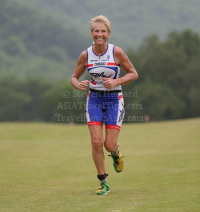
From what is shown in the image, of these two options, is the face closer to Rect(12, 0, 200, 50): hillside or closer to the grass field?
the grass field

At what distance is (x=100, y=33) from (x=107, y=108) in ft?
4.26

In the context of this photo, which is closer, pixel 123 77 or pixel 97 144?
pixel 97 144

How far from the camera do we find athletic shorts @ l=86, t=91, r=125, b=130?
7762 millimetres

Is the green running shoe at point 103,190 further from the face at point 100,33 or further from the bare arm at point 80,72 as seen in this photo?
the face at point 100,33

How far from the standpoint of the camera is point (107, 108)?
25.7 feet

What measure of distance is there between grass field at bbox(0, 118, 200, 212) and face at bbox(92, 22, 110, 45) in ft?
8.32

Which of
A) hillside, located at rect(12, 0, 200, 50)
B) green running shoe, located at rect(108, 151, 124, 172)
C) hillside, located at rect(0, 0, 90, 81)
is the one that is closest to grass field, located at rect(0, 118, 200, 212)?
green running shoe, located at rect(108, 151, 124, 172)

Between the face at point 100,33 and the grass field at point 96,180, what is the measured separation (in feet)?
8.32

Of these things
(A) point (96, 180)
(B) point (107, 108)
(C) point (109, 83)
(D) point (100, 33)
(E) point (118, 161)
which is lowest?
(A) point (96, 180)

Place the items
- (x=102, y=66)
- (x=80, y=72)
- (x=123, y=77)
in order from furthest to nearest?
(x=80, y=72)
(x=123, y=77)
(x=102, y=66)

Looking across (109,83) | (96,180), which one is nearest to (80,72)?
(109,83)

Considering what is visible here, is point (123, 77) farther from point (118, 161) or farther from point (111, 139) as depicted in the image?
point (118, 161)

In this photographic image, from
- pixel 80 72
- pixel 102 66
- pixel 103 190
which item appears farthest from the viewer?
pixel 80 72

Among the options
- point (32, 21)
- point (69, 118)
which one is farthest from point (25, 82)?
point (32, 21)
